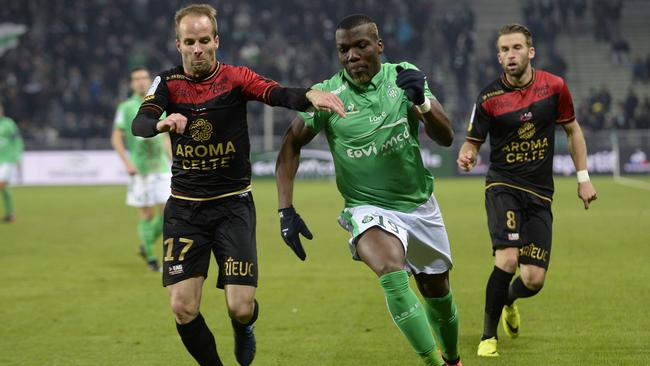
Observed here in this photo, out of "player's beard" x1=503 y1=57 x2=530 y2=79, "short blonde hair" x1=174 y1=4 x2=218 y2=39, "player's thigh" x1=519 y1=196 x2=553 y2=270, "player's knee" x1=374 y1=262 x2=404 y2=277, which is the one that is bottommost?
"player's thigh" x1=519 y1=196 x2=553 y2=270

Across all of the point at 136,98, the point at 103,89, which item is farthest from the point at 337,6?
the point at 136,98

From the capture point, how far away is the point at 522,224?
751 cm

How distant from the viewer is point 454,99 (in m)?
36.5

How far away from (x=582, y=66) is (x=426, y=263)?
108ft

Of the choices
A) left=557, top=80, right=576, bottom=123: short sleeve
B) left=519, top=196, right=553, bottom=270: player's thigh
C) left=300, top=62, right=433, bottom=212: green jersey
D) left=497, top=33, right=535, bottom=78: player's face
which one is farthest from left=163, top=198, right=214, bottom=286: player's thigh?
left=557, top=80, right=576, bottom=123: short sleeve

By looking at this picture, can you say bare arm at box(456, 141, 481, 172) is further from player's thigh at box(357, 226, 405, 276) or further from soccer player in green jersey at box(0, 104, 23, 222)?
soccer player in green jersey at box(0, 104, 23, 222)

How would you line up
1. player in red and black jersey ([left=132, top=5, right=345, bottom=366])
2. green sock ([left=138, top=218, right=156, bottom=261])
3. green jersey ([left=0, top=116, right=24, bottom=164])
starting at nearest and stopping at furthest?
player in red and black jersey ([left=132, top=5, right=345, bottom=366]), green sock ([left=138, top=218, right=156, bottom=261]), green jersey ([left=0, top=116, right=24, bottom=164])

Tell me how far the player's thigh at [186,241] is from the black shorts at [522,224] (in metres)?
2.37

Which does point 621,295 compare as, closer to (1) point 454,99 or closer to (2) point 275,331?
(2) point 275,331

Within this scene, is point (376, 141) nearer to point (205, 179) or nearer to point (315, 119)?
point (315, 119)

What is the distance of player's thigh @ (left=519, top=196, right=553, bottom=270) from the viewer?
7.43 metres

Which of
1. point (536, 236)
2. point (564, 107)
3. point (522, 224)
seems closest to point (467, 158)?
point (522, 224)

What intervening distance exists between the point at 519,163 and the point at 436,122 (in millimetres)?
1867

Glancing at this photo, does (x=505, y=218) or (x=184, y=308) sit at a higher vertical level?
(x=505, y=218)
